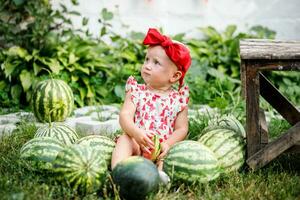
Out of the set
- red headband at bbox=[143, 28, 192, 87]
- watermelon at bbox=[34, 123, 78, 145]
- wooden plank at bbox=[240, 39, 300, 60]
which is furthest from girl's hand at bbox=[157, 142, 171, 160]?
wooden plank at bbox=[240, 39, 300, 60]

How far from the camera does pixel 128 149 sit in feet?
12.3

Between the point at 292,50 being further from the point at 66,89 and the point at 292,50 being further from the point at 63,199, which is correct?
the point at 66,89

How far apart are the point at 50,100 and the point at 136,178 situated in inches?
88.9

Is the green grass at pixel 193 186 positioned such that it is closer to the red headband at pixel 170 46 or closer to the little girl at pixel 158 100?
the little girl at pixel 158 100

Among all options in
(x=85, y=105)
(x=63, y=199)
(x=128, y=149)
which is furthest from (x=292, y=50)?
(x=85, y=105)

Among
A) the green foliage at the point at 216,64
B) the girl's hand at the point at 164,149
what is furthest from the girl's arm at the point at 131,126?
the green foliage at the point at 216,64

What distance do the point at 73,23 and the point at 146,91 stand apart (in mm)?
3407

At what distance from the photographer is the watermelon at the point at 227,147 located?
12.2 feet

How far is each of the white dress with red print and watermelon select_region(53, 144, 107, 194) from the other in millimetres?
796

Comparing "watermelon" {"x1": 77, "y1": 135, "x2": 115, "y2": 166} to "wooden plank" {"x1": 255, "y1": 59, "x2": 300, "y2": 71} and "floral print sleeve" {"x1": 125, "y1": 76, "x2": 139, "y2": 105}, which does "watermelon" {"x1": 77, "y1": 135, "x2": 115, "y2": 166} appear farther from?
"wooden plank" {"x1": 255, "y1": 59, "x2": 300, "y2": 71}

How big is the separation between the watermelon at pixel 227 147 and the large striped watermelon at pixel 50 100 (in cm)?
177

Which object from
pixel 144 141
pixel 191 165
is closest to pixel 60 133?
pixel 144 141

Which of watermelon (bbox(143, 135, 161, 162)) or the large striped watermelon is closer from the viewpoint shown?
watermelon (bbox(143, 135, 161, 162))

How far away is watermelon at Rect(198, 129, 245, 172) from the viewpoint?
3727 millimetres
